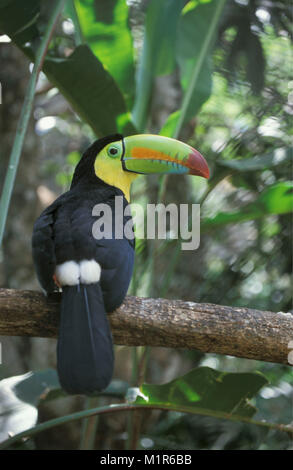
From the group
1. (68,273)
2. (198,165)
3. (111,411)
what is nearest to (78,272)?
(68,273)

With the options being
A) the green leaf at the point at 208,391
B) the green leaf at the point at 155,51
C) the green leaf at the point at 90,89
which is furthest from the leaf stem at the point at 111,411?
the green leaf at the point at 155,51

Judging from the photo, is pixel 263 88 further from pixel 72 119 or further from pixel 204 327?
pixel 72 119

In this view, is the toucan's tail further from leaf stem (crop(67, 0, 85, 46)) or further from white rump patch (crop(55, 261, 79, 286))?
leaf stem (crop(67, 0, 85, 46))

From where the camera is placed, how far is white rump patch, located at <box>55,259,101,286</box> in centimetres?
165

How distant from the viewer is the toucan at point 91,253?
1493 millimetres

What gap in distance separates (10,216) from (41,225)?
70.5 inches

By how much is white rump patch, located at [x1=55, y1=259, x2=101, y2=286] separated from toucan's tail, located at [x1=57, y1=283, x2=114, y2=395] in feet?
0.06

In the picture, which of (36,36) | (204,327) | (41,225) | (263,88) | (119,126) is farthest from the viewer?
(263,88)

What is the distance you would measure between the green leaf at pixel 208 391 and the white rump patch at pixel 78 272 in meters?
0.51

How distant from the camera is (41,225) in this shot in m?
1.84

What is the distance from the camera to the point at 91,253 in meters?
1.72

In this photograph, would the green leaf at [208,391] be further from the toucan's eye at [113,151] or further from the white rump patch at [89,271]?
the toucan's eye at [113,151]

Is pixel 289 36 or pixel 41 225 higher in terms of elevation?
pixel 289 36
